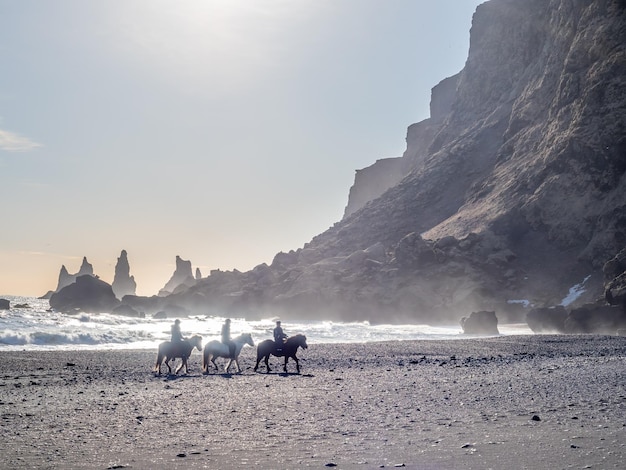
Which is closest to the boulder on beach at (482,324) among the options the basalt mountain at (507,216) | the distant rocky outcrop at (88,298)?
the basalt mountain at (507,216)

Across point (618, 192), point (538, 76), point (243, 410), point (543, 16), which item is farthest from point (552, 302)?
point (243, 410)

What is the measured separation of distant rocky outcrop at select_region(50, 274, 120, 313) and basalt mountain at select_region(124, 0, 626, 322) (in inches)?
423

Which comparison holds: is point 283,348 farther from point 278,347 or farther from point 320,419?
point 320,419

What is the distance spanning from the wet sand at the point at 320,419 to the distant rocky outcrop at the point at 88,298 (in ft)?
335

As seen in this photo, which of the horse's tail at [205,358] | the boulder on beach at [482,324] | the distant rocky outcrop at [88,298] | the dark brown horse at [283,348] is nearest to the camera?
the horse's tail at [205,358]

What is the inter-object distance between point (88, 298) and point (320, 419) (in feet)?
396

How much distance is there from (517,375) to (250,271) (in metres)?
110

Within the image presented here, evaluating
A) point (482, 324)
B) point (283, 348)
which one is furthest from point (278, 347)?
point (482, 324)

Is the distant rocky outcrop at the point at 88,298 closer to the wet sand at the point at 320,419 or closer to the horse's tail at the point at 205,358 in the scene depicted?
the horse's tail at the point at 205,358

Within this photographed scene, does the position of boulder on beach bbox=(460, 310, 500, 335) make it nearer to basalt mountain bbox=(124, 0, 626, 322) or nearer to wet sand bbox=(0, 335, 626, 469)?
basalt mountain bbox=(124, 0, 626, 322)

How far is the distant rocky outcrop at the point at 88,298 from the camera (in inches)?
4879

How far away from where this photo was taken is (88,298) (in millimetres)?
125812

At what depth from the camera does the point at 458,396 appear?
17.4 meters

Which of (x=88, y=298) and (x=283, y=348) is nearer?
(x=283, y=348)
